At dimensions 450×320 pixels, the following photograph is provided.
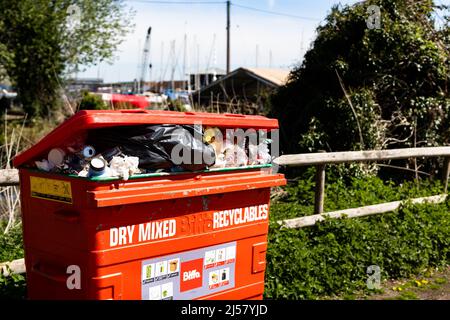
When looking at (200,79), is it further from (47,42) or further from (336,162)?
(336,162)

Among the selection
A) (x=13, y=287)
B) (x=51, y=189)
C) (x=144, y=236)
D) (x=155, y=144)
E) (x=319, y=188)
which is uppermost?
(x=155, y=144)

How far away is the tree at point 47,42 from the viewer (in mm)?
24594

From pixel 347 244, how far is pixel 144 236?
3128mm

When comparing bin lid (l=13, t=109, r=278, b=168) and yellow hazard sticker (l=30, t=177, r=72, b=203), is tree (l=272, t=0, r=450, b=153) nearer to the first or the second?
bin lid (l=13, t=109, r=278, b=168)

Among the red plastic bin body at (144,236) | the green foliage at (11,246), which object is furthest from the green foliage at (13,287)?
the red plastic bin body at (144,236)

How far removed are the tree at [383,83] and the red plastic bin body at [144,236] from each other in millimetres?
5308

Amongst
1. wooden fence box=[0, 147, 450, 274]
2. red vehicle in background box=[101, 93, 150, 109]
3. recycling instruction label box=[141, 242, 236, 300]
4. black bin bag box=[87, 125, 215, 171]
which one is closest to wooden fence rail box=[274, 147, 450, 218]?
wooden fence box=[0, 147, 450, 274]

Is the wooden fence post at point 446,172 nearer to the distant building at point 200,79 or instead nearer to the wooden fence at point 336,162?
the wooden fence at point 336,162

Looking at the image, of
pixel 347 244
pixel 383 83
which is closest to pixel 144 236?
pixel 347 244

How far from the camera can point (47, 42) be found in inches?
1006

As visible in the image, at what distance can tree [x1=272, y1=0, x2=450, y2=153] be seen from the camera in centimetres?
929

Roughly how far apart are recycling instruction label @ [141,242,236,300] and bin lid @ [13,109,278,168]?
2.71 ft

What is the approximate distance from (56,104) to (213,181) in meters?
24.7

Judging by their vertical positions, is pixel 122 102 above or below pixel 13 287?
above
